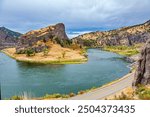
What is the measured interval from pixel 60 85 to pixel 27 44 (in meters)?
87.1

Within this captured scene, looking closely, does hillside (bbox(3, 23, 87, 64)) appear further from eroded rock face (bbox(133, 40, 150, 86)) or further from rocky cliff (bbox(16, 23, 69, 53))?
eroded rock face (bbox(133, 40, 150, 86))

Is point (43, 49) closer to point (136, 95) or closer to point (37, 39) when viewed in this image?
point (37, 39)

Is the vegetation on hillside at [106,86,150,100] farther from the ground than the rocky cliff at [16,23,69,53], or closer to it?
closer to it

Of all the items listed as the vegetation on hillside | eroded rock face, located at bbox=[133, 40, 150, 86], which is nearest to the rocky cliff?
eroded rock face, located at bbox=[133, 40, 150, 86]

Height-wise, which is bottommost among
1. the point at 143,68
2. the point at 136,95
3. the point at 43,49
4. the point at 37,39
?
the point at 136,95

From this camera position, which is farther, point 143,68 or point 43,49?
point 43,49

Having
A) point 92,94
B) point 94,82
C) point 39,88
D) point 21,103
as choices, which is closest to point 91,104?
point 21,103

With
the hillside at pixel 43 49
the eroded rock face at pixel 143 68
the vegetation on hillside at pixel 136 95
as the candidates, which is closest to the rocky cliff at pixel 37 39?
the hillside at pixel 43 49

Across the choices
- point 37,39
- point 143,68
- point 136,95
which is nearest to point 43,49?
point 37,39

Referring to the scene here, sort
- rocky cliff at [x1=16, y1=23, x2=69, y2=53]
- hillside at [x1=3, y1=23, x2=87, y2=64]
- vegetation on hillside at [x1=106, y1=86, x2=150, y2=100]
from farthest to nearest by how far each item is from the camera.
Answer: rocky cliff at [x1=16, y1=23, x2=69, y2=53]
hillside at [x1=3, y1=23, x2=87, y2=64]
vegetation on hillside at [x1=106, y1=86, x2=150, y2=100]

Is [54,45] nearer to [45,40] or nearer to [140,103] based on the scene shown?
[45,40]

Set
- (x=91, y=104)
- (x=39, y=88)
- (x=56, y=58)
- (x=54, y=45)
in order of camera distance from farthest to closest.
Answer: (x=54, y=45)
(x=56, y=58)
(x=39, y=88)
(x=91, y=104)

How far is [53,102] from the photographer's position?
6227 millimetres

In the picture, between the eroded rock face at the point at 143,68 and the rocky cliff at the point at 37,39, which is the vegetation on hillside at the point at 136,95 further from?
the rocky cliff at the point at 37,39
